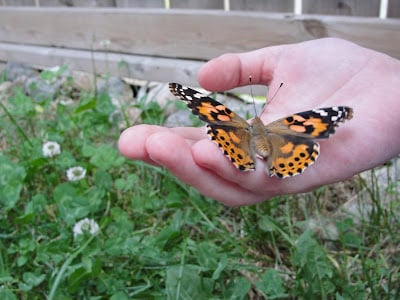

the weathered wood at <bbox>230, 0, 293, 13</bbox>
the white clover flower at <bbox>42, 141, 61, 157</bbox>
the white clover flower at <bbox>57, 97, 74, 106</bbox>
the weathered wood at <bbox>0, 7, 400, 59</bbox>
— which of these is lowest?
the white clover flower at <bbox>57, 97, 74, 106</bbox>

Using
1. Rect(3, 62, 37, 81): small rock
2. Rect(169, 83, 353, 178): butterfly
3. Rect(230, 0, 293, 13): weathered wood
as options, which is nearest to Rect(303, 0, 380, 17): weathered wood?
Rect(230, 0, 293, 13): weathered wood

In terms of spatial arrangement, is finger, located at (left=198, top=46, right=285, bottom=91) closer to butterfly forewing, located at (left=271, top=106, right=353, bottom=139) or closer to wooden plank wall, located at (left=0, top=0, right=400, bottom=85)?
butterfly forewing, located at (left=271, top=106, right=353, bottom=139)

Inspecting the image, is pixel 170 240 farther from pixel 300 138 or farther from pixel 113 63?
pixel 113 63

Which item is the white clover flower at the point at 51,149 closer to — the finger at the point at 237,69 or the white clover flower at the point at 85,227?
the white clover flower at the point at 85,227

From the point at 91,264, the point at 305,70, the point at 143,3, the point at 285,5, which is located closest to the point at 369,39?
the point at 285,5

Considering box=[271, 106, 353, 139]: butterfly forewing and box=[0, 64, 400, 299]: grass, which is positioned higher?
box=[271, 106, 353, 139]: butterfly forewing

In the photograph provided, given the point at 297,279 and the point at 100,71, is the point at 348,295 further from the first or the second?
the point at 100,71
